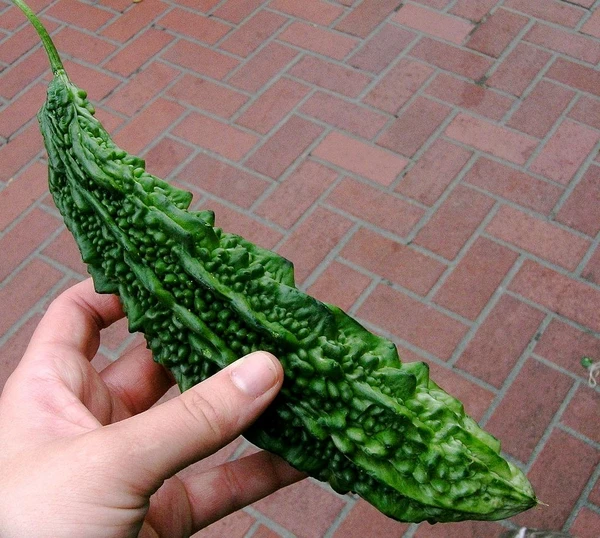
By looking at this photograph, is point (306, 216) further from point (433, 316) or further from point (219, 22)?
point (219, 22)

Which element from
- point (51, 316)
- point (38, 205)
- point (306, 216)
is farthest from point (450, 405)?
point (38, 205)

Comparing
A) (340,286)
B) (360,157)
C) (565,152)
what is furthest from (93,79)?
(565,152)

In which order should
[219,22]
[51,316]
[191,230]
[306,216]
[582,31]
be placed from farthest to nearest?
1. [219,22]
2. [582,31]
3. [306,216]
4. [51,316]
5. [191,230]

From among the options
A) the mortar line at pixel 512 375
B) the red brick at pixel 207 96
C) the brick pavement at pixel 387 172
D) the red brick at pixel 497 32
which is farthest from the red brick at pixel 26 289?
the red brick at pixel 497 32

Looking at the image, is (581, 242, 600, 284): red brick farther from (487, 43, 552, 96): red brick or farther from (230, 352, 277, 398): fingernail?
(230, 352, 277, 398): fingernail

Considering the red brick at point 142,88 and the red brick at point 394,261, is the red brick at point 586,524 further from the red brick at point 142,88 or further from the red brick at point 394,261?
the red brick at point 142,88

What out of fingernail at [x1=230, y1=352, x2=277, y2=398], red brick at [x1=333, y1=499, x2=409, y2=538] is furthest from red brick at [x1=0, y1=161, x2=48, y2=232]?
fingernail at [x1=230, y1=352, x2=277, y2=398]
